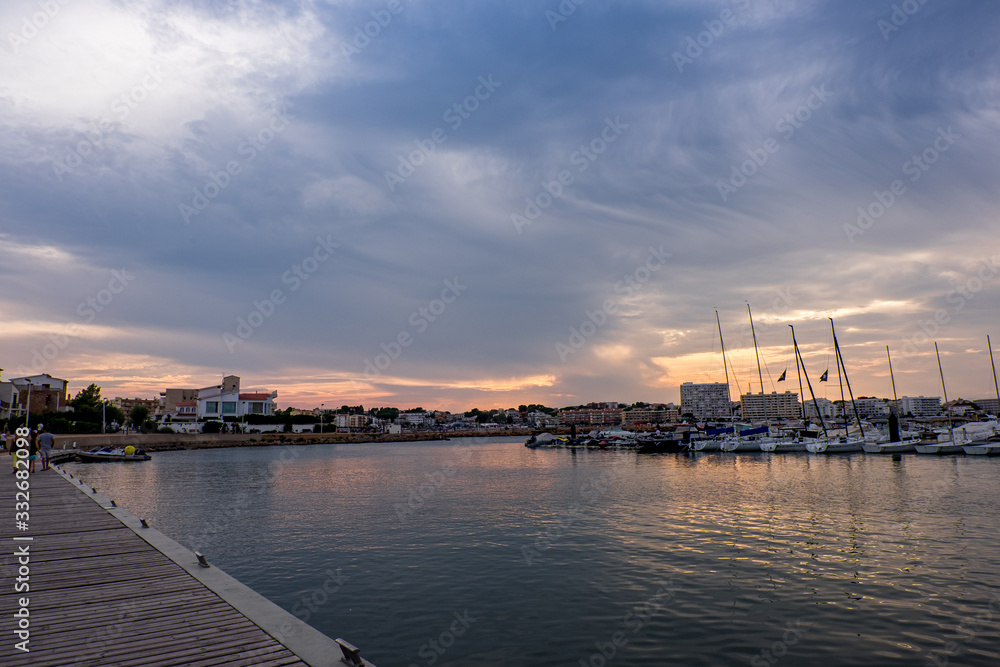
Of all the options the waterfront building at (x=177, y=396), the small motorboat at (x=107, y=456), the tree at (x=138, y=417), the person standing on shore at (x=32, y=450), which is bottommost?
the small motorboat at (x=107, y=456)

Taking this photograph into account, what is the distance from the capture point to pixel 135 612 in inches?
376

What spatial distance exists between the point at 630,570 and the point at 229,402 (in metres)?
157

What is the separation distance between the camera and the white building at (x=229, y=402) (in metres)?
151

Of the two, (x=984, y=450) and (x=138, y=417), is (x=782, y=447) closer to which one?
(x=984, y=450)

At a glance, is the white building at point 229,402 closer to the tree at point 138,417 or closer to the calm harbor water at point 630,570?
the tree at point 138,417

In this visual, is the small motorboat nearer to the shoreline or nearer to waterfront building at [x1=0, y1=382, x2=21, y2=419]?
the shoreline

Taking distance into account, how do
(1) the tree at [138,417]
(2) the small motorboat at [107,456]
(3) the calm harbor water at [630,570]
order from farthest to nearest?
(1) the tree at [138,417] → (2) the small motorboat at [107,456] → (3) the calm harbor water at [630,570]

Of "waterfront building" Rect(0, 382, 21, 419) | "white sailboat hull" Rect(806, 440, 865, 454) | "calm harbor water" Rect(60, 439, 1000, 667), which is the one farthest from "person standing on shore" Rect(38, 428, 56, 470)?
"waterfront building" Rect(0, 382, 21, 419)

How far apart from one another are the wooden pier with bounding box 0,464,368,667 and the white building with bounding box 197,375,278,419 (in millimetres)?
149605

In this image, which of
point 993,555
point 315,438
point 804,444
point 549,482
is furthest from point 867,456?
point 315,438

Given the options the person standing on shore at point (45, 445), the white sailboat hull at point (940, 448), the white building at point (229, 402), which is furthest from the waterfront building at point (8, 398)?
the white sailboat hull at point (940, 448)

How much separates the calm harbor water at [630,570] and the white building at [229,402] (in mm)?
124426

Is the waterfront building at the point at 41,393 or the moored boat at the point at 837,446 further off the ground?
the waterfront building at the point at 41,393

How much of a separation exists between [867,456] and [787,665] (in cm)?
7145
